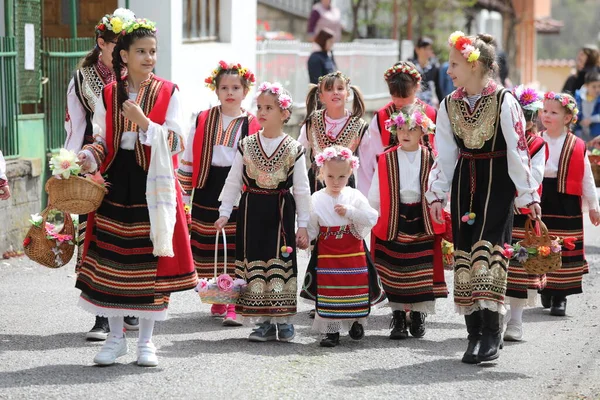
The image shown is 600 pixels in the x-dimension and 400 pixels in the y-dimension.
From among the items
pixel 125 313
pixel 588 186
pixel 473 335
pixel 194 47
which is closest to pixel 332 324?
pixel 473 335

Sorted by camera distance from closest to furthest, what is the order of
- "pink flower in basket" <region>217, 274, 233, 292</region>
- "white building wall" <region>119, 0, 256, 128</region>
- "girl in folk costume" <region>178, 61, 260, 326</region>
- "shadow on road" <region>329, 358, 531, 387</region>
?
1. "shadow on road" <region>329, 358, 531, 387</region>
2. "pink flower in basket" <region>217, 274, 233, 292</region>
3. "girl in folk costume" <region>178, 61, 260, 326</region>
4. "white building wall" <region>119, 0, 256, 128</region>

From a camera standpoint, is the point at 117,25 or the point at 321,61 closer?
the point at 117,25

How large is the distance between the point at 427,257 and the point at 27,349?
260 cm

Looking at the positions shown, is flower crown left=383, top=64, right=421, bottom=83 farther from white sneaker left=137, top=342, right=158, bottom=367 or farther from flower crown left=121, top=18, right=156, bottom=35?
white sneaker left=137, top=342, right=158, bottom=367

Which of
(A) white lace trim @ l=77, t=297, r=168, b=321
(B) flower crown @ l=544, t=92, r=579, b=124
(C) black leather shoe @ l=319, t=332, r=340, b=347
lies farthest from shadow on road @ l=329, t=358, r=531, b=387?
(B) flower crown @ l=544, t=92, r=579, b=124

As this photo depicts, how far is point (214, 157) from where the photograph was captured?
794 cm

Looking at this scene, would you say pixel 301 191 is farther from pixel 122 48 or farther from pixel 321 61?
pixel 321 61

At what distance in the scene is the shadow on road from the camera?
20.5ft

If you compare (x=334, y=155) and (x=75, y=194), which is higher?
(x=334, y=155)

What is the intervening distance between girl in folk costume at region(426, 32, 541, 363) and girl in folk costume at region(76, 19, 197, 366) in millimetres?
1566

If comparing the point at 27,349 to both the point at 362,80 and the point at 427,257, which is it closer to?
the point at 427,257

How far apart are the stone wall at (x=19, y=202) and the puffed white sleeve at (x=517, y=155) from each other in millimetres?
5085

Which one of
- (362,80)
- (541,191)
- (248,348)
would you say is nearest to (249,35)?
(362,80)

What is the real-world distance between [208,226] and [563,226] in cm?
260
